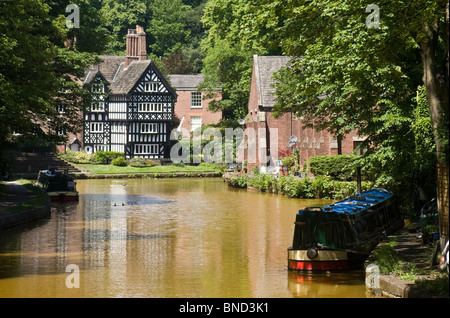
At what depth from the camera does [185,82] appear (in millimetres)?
95375

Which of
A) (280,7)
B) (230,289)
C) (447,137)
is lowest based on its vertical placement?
(230,289)

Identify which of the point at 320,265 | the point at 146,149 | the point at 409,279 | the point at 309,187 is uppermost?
the point at 146,149

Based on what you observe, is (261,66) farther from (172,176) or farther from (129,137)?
(129,137)

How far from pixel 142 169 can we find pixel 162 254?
5122cm

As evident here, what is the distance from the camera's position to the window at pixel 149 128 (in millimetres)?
85000

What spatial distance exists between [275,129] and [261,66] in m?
6.00

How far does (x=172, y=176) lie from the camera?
71.6 meters

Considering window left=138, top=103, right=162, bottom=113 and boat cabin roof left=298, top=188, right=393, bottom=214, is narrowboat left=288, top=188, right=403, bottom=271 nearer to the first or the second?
boat cabin roof left=298, top=188, right=393, bottom=214

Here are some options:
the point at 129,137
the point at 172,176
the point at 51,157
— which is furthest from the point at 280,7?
the point at 129,137

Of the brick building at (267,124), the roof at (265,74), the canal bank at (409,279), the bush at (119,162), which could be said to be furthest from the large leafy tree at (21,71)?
the bush at (119,162)
